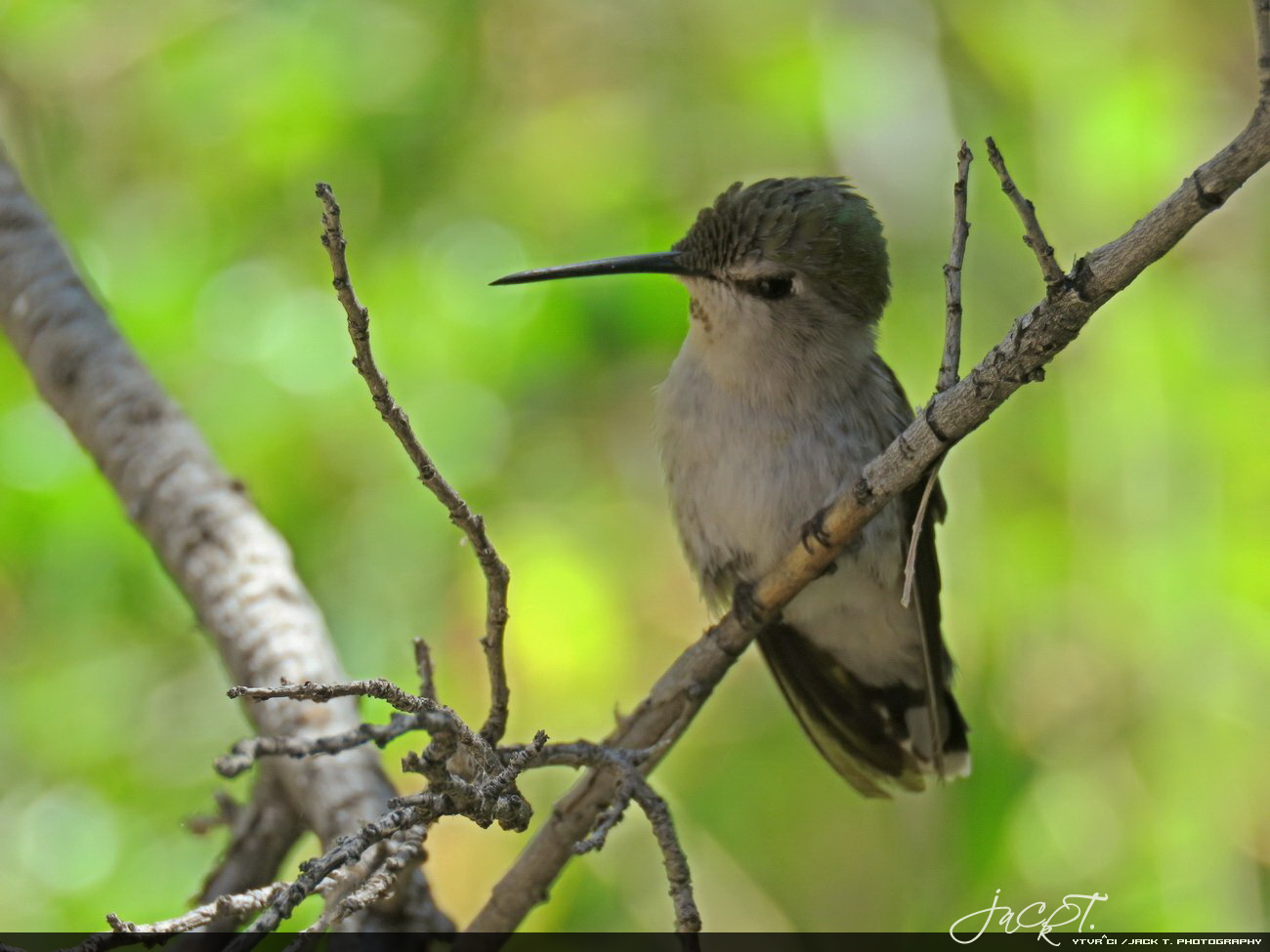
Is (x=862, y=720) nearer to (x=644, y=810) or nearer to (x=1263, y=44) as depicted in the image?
(x=644, y=810)

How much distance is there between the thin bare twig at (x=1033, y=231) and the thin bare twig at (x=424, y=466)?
0.81 m

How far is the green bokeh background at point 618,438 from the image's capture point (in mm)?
3135

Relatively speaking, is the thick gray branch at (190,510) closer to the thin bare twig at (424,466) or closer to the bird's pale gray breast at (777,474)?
the thin bare twig at (424,466)

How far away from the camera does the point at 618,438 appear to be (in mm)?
3920

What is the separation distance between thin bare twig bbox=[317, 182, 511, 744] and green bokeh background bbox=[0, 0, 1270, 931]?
1286mm

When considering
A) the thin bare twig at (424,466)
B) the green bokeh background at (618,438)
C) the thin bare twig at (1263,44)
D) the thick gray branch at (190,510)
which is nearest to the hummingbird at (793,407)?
the green bokeh background at (618,438)

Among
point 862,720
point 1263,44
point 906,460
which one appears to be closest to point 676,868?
point 906,460

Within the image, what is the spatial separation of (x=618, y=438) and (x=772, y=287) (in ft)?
3.72

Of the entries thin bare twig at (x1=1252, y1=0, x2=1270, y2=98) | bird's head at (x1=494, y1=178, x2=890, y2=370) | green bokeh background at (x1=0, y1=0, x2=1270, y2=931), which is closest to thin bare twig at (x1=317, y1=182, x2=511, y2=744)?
thin bare twig at (x1=1252, y1=0, x2=1270, y2=98)

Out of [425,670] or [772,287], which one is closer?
[425,670]

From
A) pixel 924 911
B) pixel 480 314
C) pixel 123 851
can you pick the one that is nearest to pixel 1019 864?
pixel 924 911

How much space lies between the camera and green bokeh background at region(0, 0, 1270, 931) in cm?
313

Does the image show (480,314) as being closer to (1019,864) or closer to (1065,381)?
(1065,381)

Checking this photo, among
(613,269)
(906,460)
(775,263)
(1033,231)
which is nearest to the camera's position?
(1033,231)
